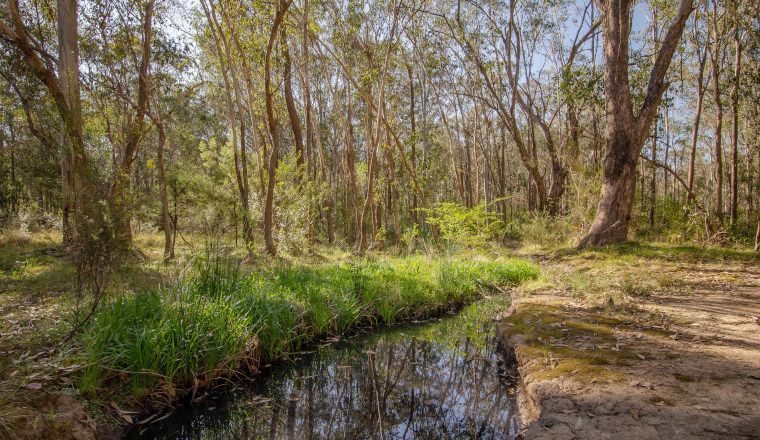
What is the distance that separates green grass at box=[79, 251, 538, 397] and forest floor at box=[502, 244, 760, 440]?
1.75 metres

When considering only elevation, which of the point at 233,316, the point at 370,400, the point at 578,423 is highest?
the point at 233,316

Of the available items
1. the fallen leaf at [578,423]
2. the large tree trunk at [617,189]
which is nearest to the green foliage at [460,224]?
the large tree trunk at [617,189]

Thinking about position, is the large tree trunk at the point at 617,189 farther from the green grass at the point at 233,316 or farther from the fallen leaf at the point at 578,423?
the fallen leaf at the point at 578,423

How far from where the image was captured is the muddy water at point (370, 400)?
9.73ft

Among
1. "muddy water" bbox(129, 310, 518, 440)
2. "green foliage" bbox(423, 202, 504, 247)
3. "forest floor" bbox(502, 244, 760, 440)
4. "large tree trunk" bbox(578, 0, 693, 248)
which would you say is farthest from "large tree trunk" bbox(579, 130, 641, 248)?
"muddy water" bbox(129, 310, 518, 440)

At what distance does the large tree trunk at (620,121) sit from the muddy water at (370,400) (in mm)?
5249

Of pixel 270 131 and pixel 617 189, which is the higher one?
pixel 270 131

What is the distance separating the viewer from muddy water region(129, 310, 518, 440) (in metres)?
2.97

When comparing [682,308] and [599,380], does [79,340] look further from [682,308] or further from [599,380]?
[682,308]

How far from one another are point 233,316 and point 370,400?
1565mm

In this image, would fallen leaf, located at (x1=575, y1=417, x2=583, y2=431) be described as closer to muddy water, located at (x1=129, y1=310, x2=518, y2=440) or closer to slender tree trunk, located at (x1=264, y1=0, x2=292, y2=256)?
muddy water, located at (x1=129, y1=310, x2=518, y2=440)

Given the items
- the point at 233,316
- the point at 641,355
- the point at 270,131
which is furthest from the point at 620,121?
the point at 233,316

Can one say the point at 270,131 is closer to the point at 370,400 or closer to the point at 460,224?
the point at 460,224

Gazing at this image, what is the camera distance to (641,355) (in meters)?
3.07
